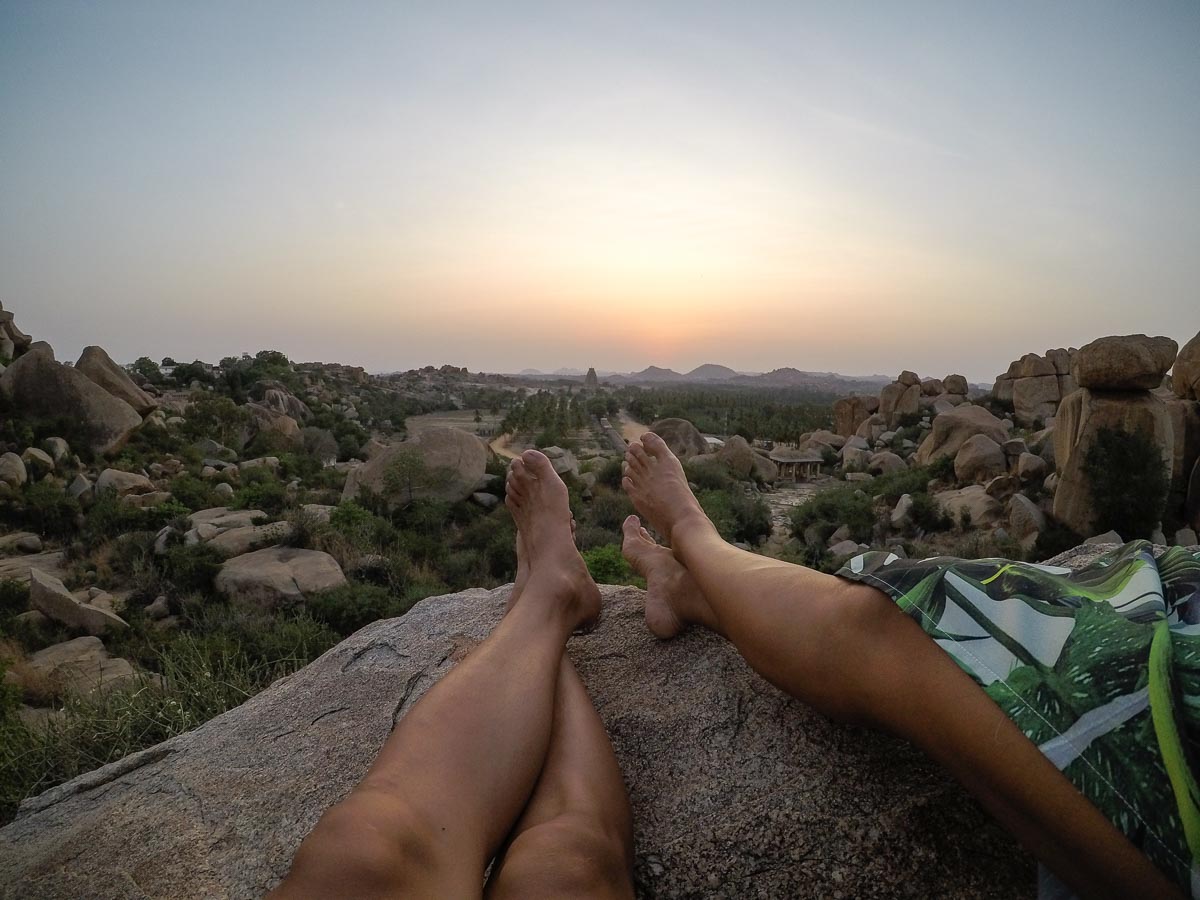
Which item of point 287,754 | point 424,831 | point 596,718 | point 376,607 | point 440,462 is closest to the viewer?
point 424,831

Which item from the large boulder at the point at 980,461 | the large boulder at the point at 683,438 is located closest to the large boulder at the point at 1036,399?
the large boulder at the point at 980,461

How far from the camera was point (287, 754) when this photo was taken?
1712mm

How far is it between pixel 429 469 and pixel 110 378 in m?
10.8

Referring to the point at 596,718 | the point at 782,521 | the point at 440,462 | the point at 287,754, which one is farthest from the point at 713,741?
the point at 782,521

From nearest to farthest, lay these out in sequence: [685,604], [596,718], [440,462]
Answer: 1. [596,718]
2. [685,604]
3. [440,462]

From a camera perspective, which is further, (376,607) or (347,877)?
(376,607)

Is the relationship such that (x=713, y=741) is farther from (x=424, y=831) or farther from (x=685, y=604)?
(x=424, y=831)

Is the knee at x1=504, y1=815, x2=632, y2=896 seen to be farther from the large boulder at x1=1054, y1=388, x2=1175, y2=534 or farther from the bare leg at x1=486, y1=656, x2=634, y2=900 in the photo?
the large boulder at x1=1054, y1=388, x2=1175, y2=534

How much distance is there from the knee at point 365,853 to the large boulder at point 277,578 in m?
5.77

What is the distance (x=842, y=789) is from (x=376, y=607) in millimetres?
5279

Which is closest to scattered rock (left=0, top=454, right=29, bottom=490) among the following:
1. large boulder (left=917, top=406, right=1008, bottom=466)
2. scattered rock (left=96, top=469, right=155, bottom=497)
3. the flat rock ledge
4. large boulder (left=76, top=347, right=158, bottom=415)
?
scattered rock (left=96, top=469, right=155, bottom=497)

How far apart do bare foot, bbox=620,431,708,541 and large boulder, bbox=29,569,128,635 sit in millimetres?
5554

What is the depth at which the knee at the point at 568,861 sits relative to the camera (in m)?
0.93

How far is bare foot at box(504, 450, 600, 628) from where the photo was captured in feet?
6.43
